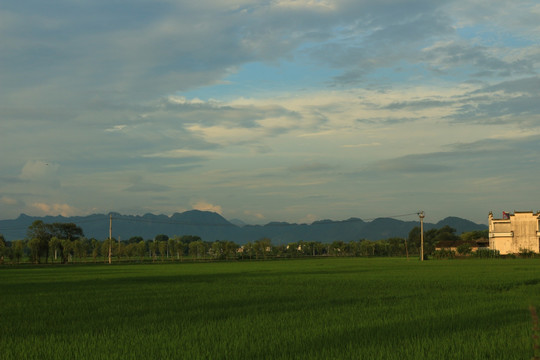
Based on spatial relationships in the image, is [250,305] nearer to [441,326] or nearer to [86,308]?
[86,308]

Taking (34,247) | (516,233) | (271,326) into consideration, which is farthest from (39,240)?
(271,326)

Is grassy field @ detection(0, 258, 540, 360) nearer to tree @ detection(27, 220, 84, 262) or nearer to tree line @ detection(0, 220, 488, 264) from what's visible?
tree line @ detection(0, 220, 488, 264)

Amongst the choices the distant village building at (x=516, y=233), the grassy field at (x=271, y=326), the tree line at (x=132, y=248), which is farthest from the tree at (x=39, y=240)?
the distant village building at (x=516, y=233)

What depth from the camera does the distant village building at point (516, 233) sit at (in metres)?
113

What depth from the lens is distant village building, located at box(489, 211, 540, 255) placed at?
113 metres

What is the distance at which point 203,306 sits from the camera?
66.7ft

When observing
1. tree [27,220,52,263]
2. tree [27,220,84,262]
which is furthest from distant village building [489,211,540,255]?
tree [27,220,52,263]

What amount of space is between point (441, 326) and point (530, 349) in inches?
141

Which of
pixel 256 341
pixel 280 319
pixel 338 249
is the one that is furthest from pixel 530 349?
pixel 338 249

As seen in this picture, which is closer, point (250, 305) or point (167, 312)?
point (167, 312)

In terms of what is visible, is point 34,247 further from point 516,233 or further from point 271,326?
point 271,326

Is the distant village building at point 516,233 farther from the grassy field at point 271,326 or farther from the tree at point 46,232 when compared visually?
the grassy field at point 271,326

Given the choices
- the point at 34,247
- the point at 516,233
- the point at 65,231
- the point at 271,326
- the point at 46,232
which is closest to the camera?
the point at 271,326

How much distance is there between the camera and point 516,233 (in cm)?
11519
